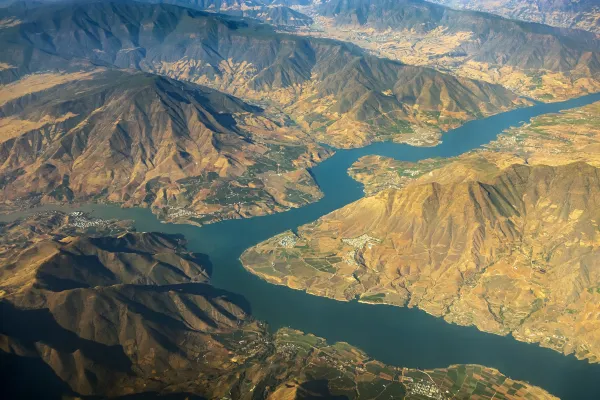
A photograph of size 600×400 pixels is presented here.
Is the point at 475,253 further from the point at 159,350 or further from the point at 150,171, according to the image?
the point at 150,171

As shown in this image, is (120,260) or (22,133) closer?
(120,260)

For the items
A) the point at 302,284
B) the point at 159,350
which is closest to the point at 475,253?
the point at 302,284

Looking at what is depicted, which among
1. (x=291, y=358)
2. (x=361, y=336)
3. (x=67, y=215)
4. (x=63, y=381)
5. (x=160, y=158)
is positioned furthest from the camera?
(x=160, y=158)

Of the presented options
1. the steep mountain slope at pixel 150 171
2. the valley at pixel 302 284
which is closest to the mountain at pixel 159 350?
the valley at pixel 302 284

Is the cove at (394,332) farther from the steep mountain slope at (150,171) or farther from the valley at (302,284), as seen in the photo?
the steep mountain slope at (150,171)

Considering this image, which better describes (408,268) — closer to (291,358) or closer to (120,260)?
(291,358)

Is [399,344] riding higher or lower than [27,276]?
lower

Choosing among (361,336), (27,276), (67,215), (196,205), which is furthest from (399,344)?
(67,215)
